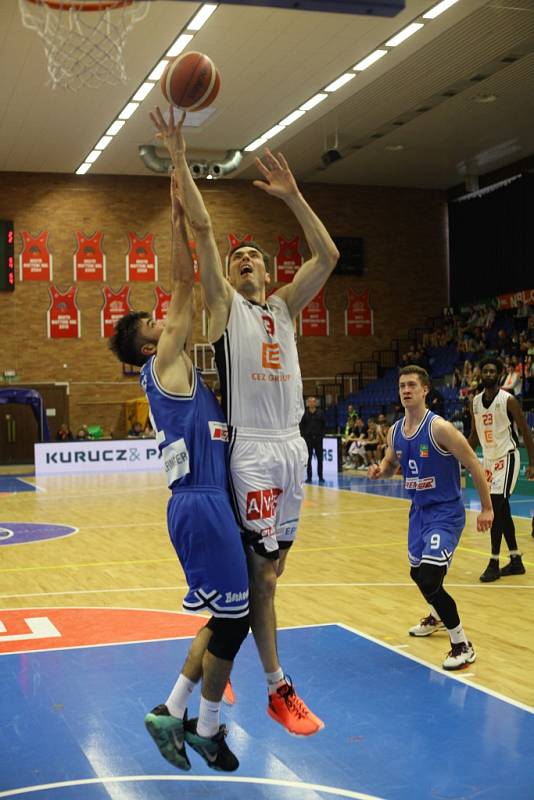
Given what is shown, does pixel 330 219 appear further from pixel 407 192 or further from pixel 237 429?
pixel 237 429

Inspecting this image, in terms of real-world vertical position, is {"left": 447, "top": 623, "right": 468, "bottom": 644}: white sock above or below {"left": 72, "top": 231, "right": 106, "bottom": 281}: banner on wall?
below

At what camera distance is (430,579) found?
585 centimetres

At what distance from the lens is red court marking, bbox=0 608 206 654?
21.2 feet

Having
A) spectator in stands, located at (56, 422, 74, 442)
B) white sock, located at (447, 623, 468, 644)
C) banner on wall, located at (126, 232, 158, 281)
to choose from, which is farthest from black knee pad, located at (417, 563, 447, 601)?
banner on wall, located at (126, 232, 158, 281)

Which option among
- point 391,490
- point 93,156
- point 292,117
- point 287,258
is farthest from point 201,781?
point 287,258

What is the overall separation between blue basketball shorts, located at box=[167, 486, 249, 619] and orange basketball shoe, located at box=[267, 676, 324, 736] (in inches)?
16.3

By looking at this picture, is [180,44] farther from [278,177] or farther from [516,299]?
[278,177]

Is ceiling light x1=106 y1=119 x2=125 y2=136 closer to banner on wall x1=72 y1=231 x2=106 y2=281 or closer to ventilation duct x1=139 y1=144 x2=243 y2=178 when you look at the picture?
ventilation duct x1=139 y1=144 x2=243 y2=178

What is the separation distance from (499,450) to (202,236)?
5.75m

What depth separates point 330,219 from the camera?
31.1 m

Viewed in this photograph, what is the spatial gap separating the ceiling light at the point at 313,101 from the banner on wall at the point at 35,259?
9668 millimetres

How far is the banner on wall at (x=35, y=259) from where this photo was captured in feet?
92.5

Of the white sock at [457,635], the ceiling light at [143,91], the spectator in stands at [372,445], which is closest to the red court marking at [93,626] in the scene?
the white sock at [457,635]

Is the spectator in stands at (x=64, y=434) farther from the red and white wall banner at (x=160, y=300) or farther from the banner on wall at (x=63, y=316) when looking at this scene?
the red and white wall banner at (x=160, y=300)
